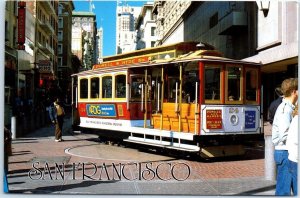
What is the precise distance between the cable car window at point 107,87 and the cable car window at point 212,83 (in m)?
2.71

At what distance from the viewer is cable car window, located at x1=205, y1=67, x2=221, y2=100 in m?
8.45

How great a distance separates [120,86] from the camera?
33.4 feet

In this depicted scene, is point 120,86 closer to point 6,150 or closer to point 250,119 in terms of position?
point 250,119

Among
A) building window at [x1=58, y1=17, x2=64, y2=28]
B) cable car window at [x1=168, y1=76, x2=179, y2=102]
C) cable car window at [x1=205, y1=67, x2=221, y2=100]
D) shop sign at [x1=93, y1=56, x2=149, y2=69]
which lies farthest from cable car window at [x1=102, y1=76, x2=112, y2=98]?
building window at [x1=58, y1=17, x2=64, y2=28]

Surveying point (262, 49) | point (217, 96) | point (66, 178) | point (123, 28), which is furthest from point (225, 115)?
point (262, 49)

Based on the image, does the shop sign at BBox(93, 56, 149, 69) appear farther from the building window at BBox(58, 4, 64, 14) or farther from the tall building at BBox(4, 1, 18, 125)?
the tall building at BBox(4, 1, 18, 125)

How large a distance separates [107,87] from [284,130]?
6.18m

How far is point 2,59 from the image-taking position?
597 cm

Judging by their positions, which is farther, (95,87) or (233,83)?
(95,87)

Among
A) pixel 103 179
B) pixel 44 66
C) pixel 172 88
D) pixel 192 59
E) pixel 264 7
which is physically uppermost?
pixel 264 7

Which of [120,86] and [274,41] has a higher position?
[274,41]

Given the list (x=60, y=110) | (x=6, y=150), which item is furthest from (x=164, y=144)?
(x=6, y=150)

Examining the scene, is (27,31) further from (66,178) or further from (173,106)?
(173,106)

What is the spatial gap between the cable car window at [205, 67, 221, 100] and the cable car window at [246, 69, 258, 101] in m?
0.60
